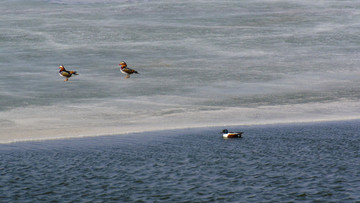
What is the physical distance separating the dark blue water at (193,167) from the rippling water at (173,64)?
1848 millimetres

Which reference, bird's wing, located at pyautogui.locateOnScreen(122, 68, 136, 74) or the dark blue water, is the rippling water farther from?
the dark blue water

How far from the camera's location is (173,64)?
42688 mm

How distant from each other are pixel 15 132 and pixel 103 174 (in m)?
7.46

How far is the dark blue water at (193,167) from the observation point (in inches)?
835

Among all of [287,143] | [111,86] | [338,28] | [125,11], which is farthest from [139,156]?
[125,11]

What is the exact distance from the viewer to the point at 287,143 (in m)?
27.8

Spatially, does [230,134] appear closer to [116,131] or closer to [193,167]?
[193,167]

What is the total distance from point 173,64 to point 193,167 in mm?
18950

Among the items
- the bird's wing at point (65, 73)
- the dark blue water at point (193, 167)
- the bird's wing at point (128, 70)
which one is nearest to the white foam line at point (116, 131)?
the dark blue water at point (193, 167)

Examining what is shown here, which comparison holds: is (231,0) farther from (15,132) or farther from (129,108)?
(15,132)

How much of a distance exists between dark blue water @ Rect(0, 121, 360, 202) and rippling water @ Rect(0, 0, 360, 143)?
1848mm

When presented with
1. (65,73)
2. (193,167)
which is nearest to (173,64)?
(65,73)

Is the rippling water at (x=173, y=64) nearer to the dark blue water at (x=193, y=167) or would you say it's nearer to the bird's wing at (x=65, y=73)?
the bird's wing at (x=65, y=73)

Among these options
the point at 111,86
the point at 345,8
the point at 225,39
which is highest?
the point at 345,8
